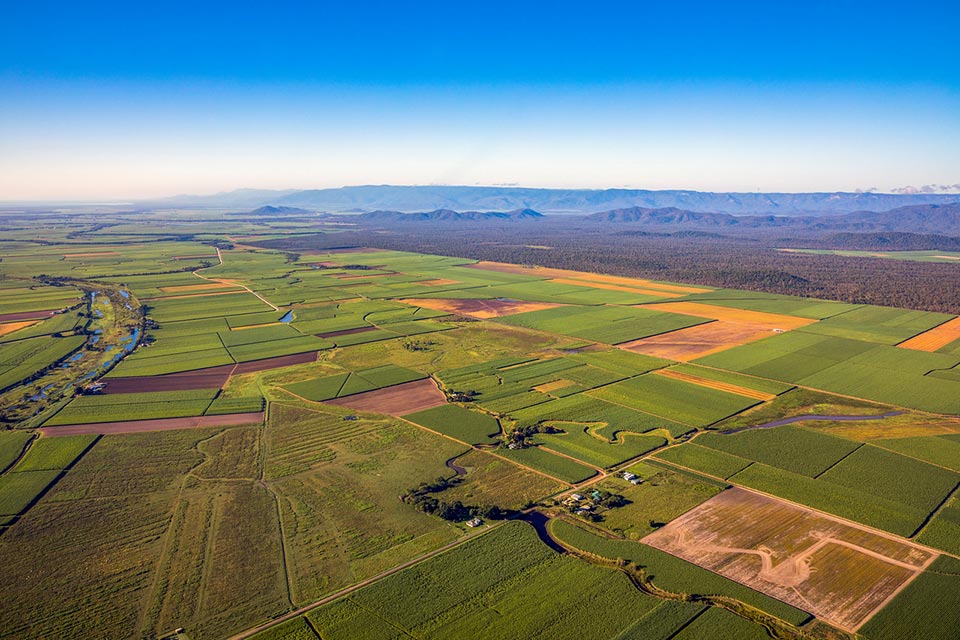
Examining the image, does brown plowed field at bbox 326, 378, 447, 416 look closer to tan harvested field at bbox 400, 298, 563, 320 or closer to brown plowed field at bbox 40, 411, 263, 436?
brown plowed field at bbox 40, 411, 263, 436

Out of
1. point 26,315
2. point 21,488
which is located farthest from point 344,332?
point 26,315

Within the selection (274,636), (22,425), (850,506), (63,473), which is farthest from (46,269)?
(850,506)

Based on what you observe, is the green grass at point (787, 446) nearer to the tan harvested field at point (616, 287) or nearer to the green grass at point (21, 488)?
the green grass at point (21, 488)

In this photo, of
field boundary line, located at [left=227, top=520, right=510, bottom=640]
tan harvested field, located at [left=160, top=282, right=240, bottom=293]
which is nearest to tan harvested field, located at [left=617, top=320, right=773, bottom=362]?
field boundary line, located at [left=227, top=520, right=510, bottom=640]

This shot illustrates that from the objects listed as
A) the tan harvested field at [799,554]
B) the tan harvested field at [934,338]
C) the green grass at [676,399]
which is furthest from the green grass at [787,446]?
the tan harvested field at [934,338]

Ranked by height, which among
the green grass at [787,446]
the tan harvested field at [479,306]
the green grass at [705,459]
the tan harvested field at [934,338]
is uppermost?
the tan harvested field at [934,338]
